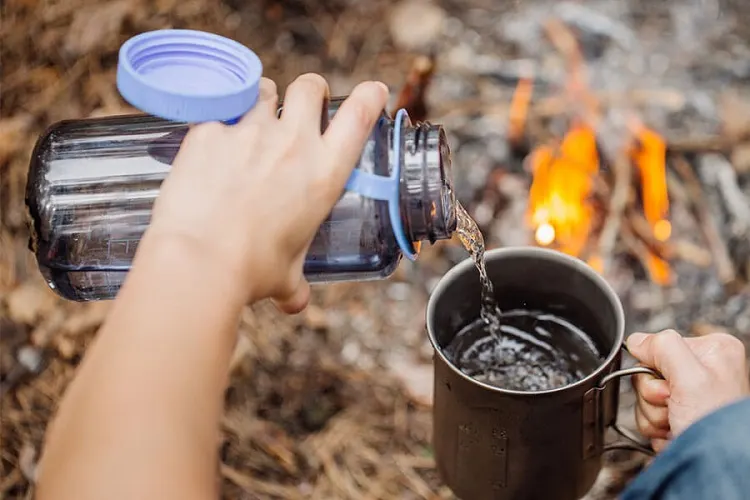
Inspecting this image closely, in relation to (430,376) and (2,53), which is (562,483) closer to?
(430,376)

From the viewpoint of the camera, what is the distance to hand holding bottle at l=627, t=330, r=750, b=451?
943mm

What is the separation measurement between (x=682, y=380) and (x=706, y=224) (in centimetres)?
81

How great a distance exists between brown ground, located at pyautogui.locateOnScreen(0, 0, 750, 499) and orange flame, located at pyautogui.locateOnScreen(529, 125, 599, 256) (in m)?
0.04

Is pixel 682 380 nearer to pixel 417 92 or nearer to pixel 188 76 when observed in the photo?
pixel 188 76

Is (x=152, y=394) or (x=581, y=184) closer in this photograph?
(x=152, y=394)

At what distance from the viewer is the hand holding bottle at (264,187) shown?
723 mm

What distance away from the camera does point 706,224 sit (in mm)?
1685

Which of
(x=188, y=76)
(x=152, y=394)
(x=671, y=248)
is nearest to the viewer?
(x=152, y=394)

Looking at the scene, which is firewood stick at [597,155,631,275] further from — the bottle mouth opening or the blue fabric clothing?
the blue fabric clothing

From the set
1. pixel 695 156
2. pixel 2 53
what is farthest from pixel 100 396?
pixel 2 53

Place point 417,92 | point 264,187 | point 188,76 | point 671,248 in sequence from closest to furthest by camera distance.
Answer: point 264,187 < point 188,76 < point 671,248 < point 417,92

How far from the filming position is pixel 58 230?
0.99 m

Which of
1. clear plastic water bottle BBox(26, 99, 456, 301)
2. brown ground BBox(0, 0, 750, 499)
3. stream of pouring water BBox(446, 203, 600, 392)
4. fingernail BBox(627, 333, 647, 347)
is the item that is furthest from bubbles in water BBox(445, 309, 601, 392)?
brown ground BBox(0, 0, 750, 499)

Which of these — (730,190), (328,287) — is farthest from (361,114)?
(730,190)
